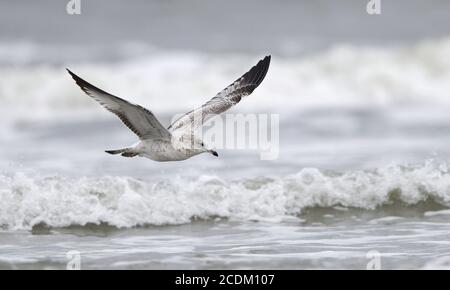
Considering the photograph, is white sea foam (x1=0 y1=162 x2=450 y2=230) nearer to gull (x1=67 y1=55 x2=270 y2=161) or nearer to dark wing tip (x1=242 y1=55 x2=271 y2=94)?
gull (x1=67 y1=55 x2=270 y2=161)

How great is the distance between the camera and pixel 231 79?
18516 mm

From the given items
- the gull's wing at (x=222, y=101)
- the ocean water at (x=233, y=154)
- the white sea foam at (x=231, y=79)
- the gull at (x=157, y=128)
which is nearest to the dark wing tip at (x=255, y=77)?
the gull's wing at (x=222, y=101)

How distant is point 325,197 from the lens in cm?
1012

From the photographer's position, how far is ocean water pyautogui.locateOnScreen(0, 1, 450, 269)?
→ 330 inches

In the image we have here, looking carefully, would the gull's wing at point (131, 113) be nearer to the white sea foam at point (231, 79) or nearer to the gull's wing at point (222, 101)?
the gull's wing at point (222, 101)

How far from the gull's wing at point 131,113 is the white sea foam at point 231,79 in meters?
7.65

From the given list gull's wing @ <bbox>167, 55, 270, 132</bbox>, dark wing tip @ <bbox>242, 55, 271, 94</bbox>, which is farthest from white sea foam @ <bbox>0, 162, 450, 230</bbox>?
dark wing tip @ <bbox>242, 55, 271, 94</bbox>

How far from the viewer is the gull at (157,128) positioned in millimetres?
8094

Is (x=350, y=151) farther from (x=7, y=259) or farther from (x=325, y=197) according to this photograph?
(x=7, y=259)

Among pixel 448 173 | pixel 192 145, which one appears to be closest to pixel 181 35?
pixel 448 173

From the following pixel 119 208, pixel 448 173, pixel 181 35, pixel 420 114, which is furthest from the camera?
pixel 181 35

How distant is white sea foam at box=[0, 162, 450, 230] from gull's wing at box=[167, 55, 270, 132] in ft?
3.12

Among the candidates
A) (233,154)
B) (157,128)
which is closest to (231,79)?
(233,154)

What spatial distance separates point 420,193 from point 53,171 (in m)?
4.08
